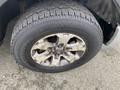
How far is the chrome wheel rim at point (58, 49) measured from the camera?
2.52 metres

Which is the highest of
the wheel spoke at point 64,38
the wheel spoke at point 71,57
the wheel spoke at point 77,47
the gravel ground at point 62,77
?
the wheel spoke at point 64,38

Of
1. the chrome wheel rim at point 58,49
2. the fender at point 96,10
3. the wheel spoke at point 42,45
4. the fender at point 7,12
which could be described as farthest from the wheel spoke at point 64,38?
the fender at point 7,12

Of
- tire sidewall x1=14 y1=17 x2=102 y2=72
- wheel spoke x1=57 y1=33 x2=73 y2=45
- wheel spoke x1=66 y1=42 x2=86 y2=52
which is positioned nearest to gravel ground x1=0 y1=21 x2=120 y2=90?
tire sidewall x1=14 y1=17 x2=102 y2=72

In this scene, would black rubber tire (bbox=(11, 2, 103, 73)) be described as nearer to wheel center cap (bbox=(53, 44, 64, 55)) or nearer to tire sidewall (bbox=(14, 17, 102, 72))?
tire sidewall (bbox=(14, 17, 102, 72))

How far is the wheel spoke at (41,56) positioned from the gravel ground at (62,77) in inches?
13.2

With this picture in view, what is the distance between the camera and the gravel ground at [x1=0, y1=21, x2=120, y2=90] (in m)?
2.90

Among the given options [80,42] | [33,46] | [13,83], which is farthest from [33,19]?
[13,83]

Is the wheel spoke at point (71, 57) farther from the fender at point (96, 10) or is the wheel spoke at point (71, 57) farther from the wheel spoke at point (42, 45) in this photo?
the fender at point (96, 10)

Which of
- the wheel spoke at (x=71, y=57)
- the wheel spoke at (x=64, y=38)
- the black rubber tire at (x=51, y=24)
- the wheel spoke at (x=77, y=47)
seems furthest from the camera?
the wheel spoke at (x=71, y=57)

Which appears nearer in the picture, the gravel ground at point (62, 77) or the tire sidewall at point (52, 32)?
the tire sidewall at point (52, 32)

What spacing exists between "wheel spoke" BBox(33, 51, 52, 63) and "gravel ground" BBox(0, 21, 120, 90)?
0.34 metres

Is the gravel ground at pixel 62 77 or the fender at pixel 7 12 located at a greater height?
the fender at pixel 7 12

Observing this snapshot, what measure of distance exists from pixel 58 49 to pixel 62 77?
0.46 m

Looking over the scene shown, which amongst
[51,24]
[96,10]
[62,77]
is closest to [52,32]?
[51,24]
